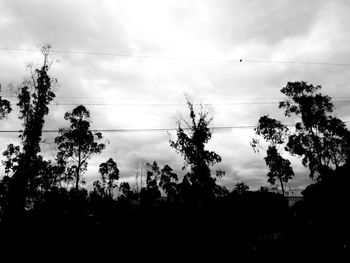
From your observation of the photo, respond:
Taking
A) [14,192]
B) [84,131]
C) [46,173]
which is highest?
[84,131]

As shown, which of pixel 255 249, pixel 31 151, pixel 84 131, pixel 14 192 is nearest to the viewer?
pixel 255 249

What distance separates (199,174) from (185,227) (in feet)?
57.9

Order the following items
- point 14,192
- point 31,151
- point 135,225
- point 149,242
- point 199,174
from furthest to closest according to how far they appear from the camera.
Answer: point 199,174
point 31,151
point 14,192
point 135,225
point 149,242

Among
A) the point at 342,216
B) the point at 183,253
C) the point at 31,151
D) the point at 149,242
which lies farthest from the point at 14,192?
the point at 342,216

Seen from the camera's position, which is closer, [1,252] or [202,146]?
[1,252]

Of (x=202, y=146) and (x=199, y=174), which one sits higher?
(x=202, y=146)

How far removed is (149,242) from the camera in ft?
29.7

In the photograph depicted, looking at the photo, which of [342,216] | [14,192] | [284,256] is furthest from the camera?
[14,192]

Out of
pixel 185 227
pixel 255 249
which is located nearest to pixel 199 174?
pixel 185 227

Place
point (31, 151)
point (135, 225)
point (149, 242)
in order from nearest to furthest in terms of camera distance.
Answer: point (149, 242)
point (135, 225)
point (31, 151)

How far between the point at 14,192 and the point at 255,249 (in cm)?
1817

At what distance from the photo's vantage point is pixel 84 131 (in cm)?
3022

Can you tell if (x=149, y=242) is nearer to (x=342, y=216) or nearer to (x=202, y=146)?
(x=342, y=216)

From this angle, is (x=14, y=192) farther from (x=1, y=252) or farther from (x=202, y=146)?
(x=202, y=146)
